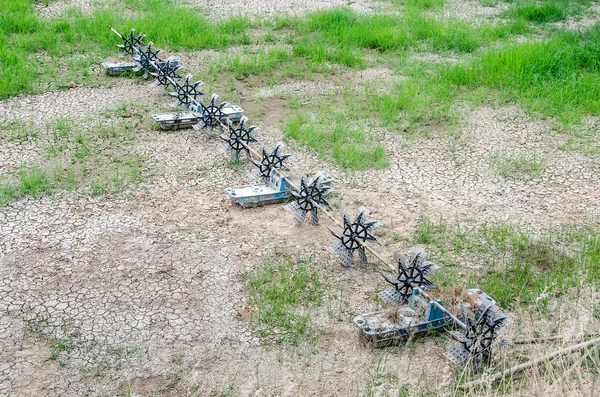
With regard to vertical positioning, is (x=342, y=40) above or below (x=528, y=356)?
above

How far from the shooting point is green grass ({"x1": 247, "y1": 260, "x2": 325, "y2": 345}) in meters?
4.17

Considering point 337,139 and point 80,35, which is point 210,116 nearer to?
point 337,139

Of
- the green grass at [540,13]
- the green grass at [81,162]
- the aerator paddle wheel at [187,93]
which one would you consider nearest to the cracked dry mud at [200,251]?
the green grass at [81,162]

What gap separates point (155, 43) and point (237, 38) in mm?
943

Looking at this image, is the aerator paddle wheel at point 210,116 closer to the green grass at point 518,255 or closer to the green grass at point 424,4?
the green grass at point 518,255

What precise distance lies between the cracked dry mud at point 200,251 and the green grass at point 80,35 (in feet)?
2.19

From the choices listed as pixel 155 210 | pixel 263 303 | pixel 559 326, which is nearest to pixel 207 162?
pixel 155 210

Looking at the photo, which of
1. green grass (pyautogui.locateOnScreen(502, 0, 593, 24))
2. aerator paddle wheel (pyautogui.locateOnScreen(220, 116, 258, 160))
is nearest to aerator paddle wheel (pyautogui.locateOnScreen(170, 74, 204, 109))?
aerator paddle wheel (pyautogui.locateOnScreen(220, 116, 258, 160))

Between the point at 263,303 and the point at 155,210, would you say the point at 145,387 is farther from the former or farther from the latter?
the point at 155,210

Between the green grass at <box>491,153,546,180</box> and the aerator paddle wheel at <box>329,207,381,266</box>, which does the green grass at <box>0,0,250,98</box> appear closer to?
the green grass at <box>491,153,546,180</box>

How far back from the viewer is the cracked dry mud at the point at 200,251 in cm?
387

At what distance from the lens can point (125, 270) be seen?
4676 millimetres

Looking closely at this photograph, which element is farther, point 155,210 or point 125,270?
point 155,210

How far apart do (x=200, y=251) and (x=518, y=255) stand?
6.71ft
